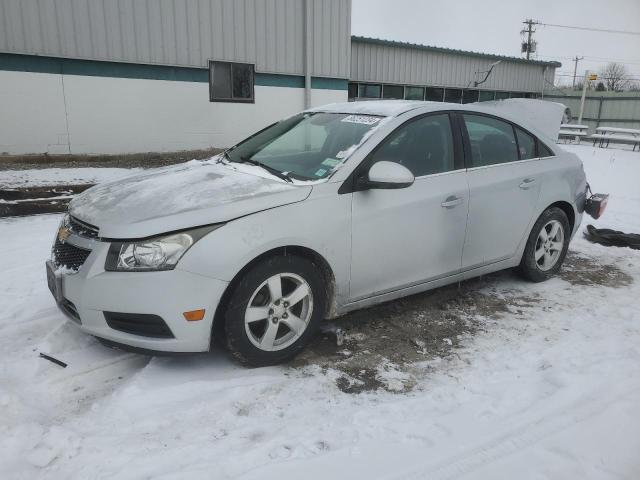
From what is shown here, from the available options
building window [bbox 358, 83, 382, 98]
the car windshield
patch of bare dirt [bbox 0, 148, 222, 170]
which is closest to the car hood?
the car windshield

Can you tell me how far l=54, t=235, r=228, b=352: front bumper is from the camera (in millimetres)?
2797

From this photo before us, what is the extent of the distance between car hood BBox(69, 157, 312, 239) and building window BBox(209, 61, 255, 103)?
10.0 metres

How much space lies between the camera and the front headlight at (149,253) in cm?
282

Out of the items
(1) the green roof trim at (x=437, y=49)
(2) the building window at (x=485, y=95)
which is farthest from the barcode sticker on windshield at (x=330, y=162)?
(2) the building window at (x=485, y=95)

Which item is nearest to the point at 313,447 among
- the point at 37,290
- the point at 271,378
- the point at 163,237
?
the point at 271,378

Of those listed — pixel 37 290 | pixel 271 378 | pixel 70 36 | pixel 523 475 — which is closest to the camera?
pixel 523 475

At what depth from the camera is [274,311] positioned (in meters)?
3.15

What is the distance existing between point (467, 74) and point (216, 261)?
2001 cm

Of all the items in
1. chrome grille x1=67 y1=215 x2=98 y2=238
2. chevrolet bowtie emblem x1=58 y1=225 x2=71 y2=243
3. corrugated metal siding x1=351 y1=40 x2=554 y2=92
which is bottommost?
chevrolet bowtie emblem x1=58 y1=225 x2=71 y2=243

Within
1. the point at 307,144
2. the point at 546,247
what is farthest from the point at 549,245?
the point at 307,144

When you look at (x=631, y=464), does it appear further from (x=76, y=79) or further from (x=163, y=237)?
(x=76, y=79)

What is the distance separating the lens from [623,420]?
2.78 meters

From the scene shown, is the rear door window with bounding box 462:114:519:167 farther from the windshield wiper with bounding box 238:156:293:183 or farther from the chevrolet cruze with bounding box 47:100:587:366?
the windshield wiper with bounding box 238:156:293:183

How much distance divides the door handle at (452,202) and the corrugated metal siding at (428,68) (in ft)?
46.4
